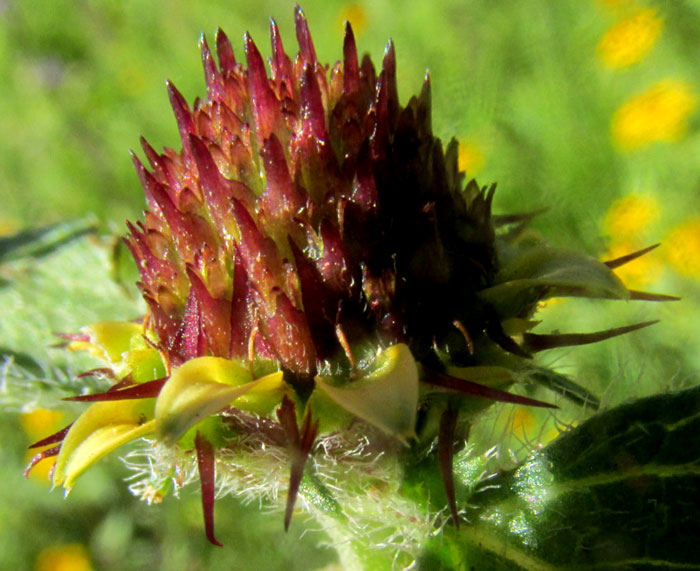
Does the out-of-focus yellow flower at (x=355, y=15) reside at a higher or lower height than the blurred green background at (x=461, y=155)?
higher

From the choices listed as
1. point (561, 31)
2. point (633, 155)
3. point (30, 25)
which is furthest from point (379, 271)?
point (30, 25)

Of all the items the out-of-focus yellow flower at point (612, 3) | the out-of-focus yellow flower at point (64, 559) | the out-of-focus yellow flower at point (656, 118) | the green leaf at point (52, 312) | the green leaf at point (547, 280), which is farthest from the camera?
the out-of-focus yellow flower at point (612, 3)

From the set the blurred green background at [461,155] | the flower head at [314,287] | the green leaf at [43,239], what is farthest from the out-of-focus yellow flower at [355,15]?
the flower head at [314,287]

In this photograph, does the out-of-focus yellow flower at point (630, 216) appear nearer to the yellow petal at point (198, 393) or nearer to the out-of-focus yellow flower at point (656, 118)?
the out-of-focus yellow flower at point (656, 118)

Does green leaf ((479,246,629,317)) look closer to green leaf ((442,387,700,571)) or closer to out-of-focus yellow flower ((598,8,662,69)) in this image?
green leaf ((442,387,700,571))

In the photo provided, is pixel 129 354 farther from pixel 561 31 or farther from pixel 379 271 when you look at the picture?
pixel 561 31

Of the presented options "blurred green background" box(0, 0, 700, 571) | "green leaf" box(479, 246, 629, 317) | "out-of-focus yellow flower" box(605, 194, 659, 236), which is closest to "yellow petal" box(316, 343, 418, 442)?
"green leaf" box(479, 246, 629, 317)
